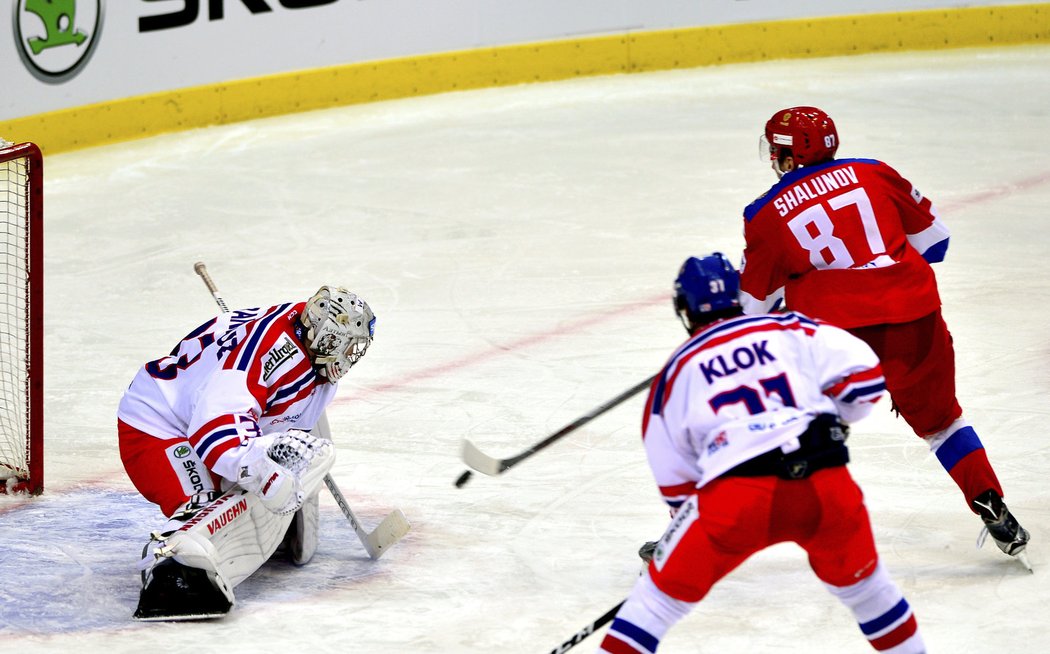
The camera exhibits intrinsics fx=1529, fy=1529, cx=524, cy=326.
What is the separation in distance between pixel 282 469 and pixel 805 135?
146cm

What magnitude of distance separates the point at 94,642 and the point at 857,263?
6.32 feet

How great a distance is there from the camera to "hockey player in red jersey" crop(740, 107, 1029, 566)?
3557 mm

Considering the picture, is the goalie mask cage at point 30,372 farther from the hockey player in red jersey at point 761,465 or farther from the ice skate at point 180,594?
the hockey player in red jersey at point 761,465

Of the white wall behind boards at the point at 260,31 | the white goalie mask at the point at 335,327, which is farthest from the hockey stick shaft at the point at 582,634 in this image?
the white wall behind boards at the point at 260,31

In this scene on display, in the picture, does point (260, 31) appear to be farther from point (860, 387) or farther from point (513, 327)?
point (860, 387)

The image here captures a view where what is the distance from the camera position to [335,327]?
11.6 ft

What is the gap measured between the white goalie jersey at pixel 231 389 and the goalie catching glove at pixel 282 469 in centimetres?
4

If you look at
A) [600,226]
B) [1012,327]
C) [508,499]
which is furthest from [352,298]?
[600,226]

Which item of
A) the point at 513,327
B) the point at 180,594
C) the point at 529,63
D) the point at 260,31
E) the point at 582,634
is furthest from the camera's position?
the point at 529,63

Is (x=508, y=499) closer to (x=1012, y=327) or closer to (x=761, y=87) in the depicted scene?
(x=1012, y=327)

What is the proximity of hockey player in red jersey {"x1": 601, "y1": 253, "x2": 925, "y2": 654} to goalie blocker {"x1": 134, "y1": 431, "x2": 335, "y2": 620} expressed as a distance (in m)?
1.09

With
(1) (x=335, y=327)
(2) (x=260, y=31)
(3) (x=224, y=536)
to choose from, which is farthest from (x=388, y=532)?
(2) (x=260, y=31)

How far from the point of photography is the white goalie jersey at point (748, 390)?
2584 mm

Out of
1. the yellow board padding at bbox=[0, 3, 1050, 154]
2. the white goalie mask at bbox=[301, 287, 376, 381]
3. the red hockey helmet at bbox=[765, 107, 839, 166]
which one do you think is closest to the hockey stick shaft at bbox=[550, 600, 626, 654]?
the white goalie mask at bbox=[301, 287, 376, 381]
